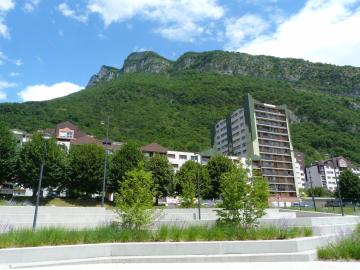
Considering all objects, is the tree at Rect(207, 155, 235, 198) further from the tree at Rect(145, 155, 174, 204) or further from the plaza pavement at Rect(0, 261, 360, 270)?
the plaza pavement at Rect(0, 261, 360, 270)

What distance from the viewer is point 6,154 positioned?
1911 inches

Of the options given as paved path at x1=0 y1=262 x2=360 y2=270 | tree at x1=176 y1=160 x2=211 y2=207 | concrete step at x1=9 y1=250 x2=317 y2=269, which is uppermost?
tree at x1=176 y1=160 x2=211 y2=207

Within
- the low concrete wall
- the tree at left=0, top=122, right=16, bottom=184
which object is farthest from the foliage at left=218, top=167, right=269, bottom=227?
the tree at left=0, top=122, right=16, bottom=184

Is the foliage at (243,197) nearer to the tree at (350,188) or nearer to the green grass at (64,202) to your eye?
the green grass at (64,202)

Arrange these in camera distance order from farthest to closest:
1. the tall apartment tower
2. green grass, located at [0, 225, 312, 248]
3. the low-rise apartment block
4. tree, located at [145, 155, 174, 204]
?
1. the low-rise apartment block
2. the tall apartment tower
3. tree, located at [145, 155, 174, 204]
4. green grass, located at [0, 225, 312, 248]

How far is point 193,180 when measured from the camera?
5638 cm

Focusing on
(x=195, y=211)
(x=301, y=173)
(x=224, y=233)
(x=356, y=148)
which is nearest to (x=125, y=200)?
(x=224, y=233)

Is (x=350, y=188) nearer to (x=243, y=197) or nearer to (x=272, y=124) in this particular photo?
(x=272, y=124)

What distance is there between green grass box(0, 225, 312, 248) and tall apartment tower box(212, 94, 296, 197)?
9085 cm

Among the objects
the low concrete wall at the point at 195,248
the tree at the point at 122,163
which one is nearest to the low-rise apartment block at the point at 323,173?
the tree at the point at 122,163

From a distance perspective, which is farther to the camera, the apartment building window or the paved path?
the apartment building window

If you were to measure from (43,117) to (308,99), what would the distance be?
396ft

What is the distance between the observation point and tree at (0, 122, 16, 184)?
158 ft

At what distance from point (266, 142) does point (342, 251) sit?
10125cm
